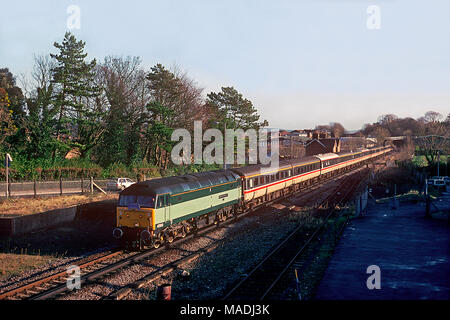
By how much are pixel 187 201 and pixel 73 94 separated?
25.1 metres

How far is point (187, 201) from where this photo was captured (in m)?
19.9

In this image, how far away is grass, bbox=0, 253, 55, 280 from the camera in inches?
604

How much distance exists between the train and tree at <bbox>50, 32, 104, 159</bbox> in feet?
66.2

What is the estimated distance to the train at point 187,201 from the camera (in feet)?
57.5

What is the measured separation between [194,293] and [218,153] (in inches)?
1632

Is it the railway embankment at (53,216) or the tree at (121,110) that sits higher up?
the tree at (121,110)

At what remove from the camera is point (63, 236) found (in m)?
22.3

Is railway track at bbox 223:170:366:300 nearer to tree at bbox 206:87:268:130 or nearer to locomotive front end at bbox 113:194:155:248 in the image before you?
locomotive front end at bbox 113:194:155:248

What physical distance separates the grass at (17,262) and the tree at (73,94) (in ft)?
71.0

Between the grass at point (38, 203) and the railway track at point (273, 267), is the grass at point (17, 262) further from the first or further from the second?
the railway track at point (273, 267)

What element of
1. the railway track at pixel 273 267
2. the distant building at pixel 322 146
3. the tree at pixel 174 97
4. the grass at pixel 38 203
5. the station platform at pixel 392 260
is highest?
the tree at pixel 174 97

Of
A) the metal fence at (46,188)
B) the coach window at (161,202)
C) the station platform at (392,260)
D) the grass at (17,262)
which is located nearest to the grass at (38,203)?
the metal fence at (46,188)

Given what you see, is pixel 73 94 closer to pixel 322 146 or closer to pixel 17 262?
pixel 17 262
